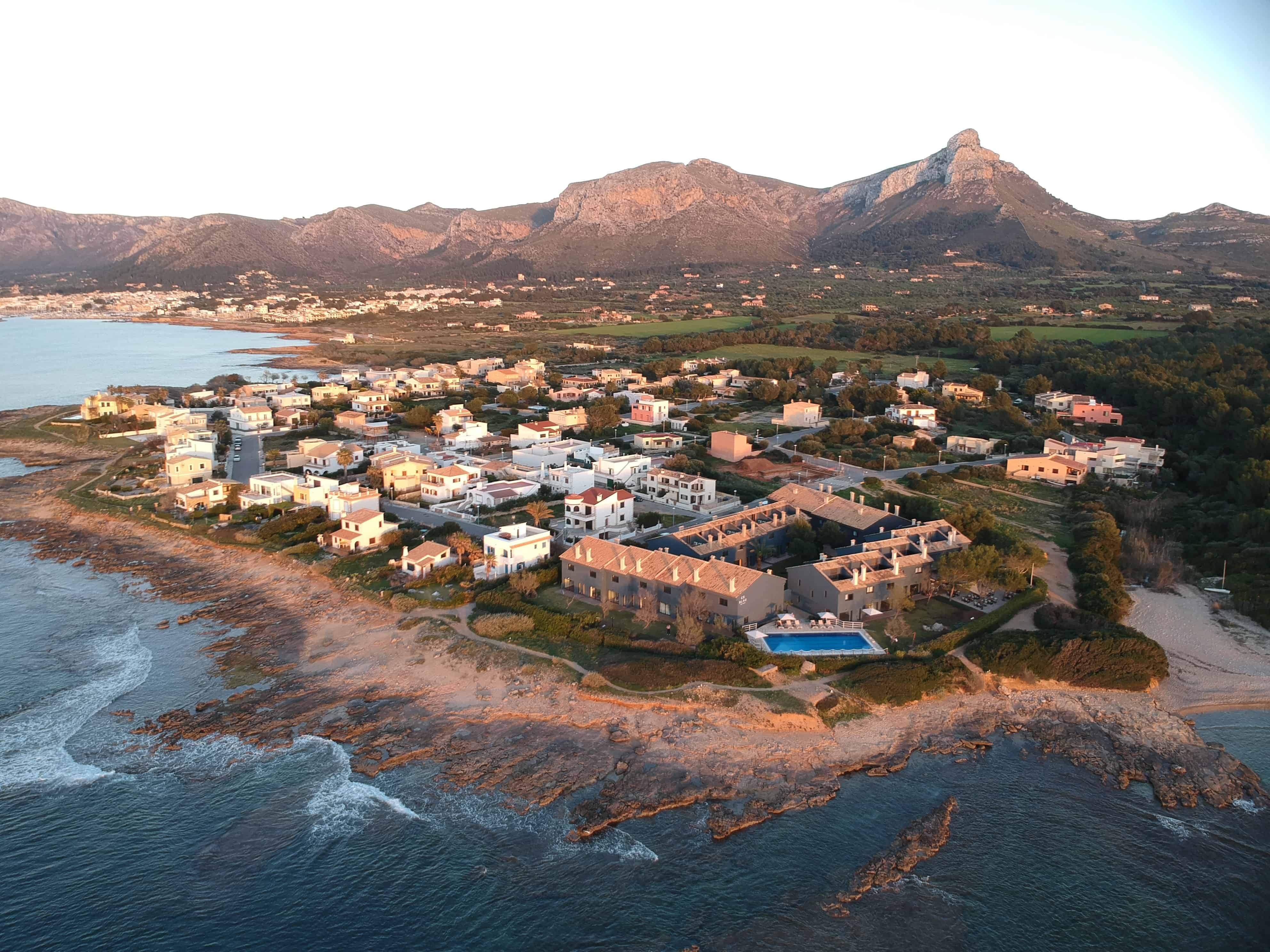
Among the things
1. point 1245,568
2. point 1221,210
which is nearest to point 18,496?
point 1245,568

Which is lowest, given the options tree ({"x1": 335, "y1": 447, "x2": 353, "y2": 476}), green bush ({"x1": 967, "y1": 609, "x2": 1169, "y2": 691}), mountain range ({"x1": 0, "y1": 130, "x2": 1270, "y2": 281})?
green bush ({"x1": 967, "y1": 609, "x2": 1169, "y2": 691})

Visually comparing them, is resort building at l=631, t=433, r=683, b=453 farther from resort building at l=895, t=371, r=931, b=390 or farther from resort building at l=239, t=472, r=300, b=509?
resort building at l=895, t=371, r=931, b=390

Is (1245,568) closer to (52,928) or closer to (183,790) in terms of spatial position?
(183,790)

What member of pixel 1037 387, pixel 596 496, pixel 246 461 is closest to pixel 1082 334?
pixel 1037 387

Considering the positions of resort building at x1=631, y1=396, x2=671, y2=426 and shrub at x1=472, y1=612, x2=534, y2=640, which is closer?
shrub at x1=472, y1=612, x2=534, y2=640

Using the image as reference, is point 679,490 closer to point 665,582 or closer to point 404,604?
point 665,582

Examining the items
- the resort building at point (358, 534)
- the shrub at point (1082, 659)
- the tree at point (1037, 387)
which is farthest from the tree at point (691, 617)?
the tree at point (1037, 387)

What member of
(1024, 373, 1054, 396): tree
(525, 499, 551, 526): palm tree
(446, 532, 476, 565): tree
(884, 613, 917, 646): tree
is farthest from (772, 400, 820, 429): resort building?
(884, 613, 917, 646): tree

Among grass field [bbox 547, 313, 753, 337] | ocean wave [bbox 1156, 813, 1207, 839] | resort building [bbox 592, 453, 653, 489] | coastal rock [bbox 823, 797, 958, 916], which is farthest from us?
grass field [bbox 547, 313, 753, 337]
